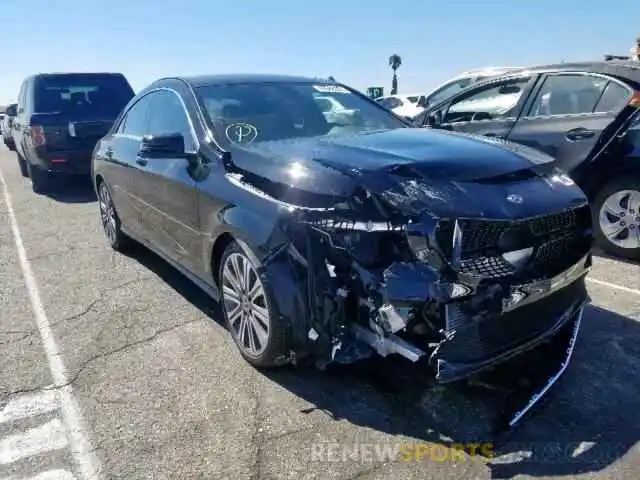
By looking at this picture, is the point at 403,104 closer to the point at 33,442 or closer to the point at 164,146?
the point at 164,146

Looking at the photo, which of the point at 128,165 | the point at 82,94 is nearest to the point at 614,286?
the point at 128,165

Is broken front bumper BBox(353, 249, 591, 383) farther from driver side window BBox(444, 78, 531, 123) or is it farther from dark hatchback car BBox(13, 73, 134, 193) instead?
dark hatchback car BBox(13, 73, 134, 193)

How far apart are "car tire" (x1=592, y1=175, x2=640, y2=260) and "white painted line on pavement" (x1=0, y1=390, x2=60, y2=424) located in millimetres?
4657

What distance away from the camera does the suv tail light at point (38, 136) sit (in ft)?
28.1

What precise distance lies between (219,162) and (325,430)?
5.54 feet

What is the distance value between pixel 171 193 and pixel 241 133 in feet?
2.37

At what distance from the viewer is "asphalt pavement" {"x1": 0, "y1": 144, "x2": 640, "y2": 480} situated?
8.14 feet

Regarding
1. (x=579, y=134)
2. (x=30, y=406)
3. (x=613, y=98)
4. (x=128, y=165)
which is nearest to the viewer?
(x=30, y=406)

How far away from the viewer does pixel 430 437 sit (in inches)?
104

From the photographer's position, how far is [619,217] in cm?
505

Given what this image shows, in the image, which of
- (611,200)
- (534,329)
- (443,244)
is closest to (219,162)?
(443,244)

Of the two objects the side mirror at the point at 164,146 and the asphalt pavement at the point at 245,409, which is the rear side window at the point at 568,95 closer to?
the asphalt pavement at the point at 245,409

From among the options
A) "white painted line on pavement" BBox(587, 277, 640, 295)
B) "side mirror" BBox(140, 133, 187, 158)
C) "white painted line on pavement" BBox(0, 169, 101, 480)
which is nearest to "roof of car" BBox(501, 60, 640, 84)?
"white painted line on pavement" BBox(587, 277, 640, 295)

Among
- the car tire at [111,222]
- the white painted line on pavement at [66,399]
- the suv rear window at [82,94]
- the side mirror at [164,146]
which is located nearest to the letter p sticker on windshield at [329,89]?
the side mirror at [164,146]
